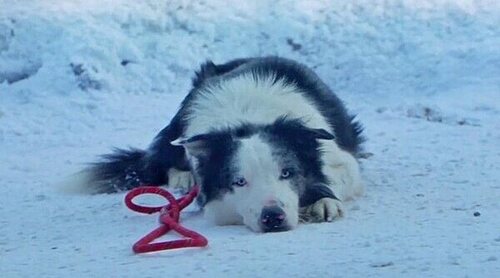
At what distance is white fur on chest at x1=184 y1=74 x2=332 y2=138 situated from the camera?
6.41m

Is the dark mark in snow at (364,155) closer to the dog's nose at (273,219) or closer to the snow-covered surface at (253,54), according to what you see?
the snow-covered surface at (253,54)

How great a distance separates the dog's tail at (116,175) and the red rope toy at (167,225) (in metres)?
0.79

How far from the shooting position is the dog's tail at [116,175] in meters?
7.55

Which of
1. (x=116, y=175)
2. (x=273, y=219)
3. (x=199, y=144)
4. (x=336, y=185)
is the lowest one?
(x=273, y=219)

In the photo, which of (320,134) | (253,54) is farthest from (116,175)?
(253,54)

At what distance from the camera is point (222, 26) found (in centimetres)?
1243

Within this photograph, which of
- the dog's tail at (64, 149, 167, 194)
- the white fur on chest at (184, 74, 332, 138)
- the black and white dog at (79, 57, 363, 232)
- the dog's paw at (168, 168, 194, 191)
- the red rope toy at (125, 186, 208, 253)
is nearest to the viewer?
the red rope toy at (125, 186, 208, 253)

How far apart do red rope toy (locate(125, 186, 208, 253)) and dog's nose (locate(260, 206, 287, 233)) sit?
1.02ft

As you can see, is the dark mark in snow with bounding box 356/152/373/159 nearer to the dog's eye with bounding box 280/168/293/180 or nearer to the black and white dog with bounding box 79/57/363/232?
the black and white dog with bounding box 79/57/363/232

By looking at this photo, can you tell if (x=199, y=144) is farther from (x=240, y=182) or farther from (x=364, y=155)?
(x=364, y=155)

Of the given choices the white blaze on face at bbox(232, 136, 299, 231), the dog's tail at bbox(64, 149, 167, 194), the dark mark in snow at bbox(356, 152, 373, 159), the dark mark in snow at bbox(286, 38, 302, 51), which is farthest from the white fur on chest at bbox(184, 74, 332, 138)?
the dark mark in snow at bbox(286, 38, 302, 51)

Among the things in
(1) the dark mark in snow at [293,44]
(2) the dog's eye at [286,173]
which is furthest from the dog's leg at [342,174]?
(1) the dark mark in snow at [293,44]

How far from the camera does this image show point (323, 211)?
604 cm

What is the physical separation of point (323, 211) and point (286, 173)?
0.26 meters
